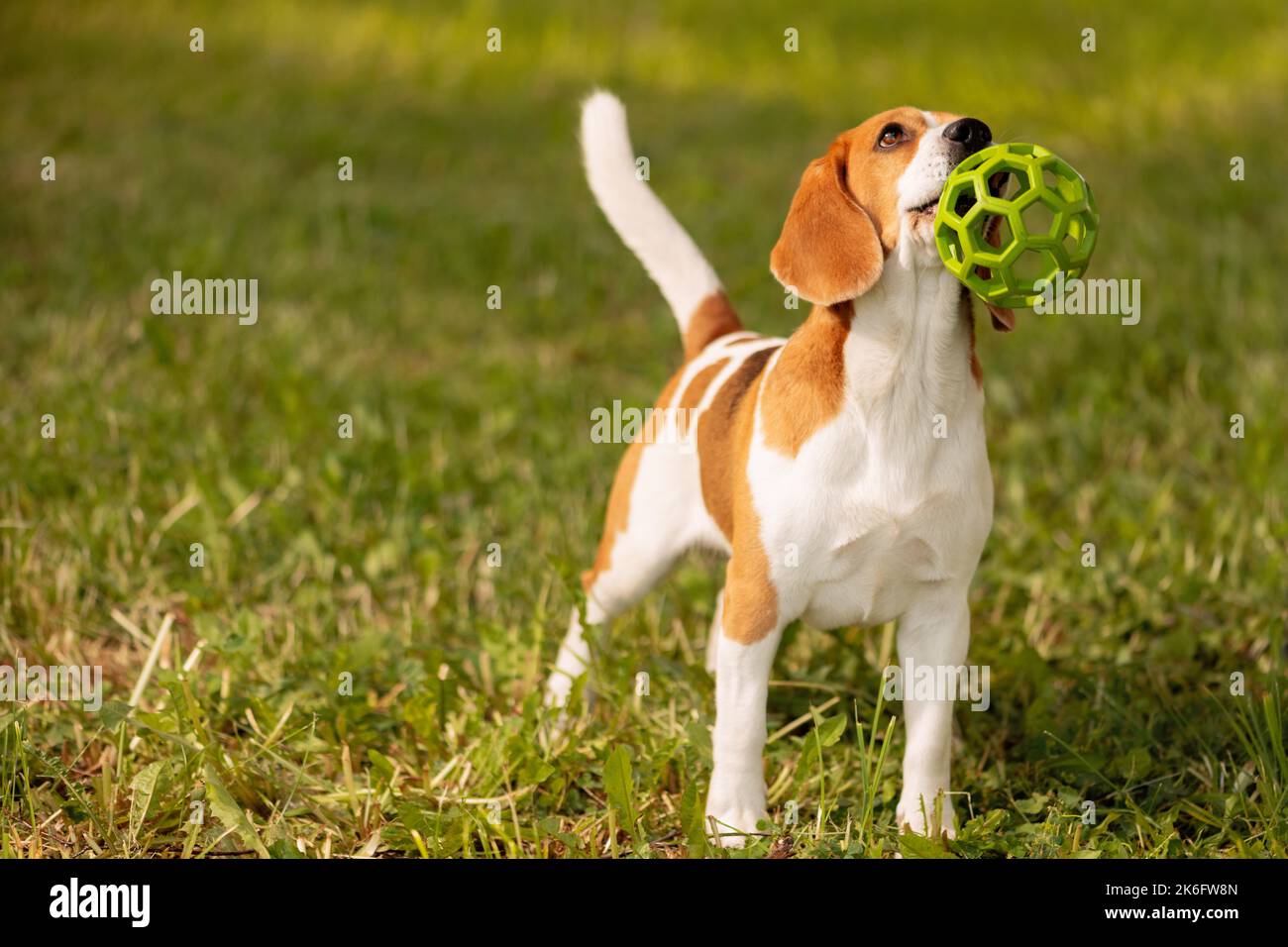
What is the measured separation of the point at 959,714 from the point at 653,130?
21.0 feet

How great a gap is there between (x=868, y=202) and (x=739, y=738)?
118 cm

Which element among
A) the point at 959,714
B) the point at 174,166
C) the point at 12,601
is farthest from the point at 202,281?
the point at 959,714

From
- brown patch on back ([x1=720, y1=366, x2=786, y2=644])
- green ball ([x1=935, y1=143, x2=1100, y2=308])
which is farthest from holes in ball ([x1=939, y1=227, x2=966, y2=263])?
brown patch on back ([x1=720, y1=366, x2=786, y2=644])

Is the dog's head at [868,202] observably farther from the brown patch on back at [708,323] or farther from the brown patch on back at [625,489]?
the brown patch on back at [708,323]

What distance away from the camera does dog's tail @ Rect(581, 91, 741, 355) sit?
3988mm

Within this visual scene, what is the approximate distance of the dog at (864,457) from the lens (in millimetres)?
2945

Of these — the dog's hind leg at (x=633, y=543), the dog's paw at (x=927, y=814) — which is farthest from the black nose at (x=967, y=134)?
the dog's paw at (x=927, y=814)

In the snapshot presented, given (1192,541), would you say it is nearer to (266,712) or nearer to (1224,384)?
(1224,384)

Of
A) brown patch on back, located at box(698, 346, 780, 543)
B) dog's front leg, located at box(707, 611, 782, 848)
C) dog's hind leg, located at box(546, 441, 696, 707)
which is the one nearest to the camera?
dog's front leg, located at box(707, 611, 782, 848)

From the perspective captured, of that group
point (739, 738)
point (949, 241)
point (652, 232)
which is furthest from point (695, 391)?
point (949, 241)

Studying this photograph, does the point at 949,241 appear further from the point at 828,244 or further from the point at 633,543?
the point at 633,543

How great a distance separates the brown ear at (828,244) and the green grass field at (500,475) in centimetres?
112

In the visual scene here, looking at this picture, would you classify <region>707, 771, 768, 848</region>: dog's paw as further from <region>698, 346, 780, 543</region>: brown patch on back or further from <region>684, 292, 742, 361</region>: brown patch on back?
<region>684, 292, 742, 361</region>: brown patch on back

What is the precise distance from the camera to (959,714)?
3809mm
